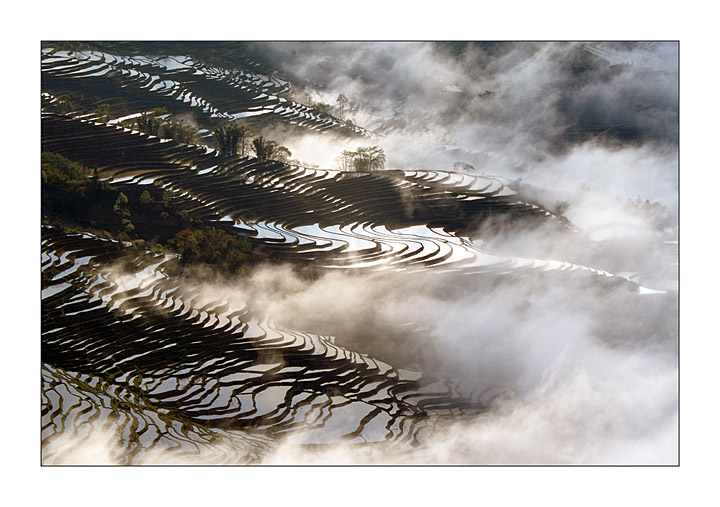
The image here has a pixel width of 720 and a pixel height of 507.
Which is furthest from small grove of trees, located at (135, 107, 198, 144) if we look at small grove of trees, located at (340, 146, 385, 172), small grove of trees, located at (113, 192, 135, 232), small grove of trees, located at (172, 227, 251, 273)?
small grove of trees, located at (340, 146, 385, 172)

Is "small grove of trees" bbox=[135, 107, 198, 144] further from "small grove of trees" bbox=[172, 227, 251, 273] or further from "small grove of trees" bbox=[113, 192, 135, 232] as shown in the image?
"small grove of trees" bbox=[172, 227, 251, 273]

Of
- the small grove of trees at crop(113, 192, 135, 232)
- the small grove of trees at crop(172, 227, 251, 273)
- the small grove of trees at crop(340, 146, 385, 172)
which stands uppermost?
the small grove of trees at crop(340, 146, 385, 172)

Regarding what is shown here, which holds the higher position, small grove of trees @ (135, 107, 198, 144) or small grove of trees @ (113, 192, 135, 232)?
small grove of trees @ (135, 107, 198, 144)

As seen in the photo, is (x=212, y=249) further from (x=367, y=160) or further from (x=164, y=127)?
(x=367, y=160)

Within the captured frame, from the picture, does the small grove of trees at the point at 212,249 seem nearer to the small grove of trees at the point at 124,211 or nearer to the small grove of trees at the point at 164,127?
the small grove of trees at the point at 124,211

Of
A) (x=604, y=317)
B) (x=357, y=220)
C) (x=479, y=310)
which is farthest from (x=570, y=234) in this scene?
(x=357, y=220)
